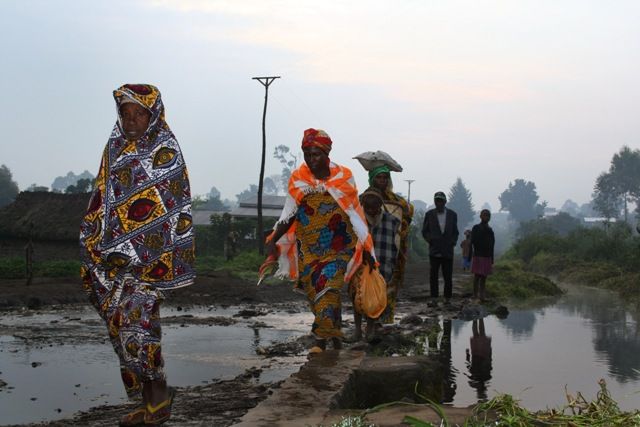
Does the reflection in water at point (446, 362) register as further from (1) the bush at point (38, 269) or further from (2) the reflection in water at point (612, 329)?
(1) the bush at point (38, 269)

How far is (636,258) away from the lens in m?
25.3

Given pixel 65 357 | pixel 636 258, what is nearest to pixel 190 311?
pixel 65 357

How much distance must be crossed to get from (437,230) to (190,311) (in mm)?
4298

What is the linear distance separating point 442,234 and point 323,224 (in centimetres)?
774

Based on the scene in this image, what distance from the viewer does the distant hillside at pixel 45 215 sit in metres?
29.5

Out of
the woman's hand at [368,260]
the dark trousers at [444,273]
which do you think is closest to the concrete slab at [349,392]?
the woman's hand at [368,260]

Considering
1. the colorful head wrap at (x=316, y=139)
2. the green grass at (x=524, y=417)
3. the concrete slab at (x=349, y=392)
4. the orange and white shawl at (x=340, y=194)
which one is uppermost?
the colorful head wrap at (x=316, y=139)

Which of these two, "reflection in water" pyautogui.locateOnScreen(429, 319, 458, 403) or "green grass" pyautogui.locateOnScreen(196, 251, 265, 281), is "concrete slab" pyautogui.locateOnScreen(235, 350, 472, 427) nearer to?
"reflection in water" pyautogui.locateOnScreen(429, 319, 458, 403)

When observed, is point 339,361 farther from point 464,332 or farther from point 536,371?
point 464,332

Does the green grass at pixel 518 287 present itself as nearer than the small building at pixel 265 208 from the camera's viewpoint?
Yes

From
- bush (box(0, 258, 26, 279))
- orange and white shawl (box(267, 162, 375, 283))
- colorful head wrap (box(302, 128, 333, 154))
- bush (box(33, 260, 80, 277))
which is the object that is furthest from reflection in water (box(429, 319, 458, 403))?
bush (box(33, 260, 80, 277))

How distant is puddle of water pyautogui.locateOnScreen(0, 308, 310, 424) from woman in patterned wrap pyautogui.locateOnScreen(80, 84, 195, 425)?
0.99 meters

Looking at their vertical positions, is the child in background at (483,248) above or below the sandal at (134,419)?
above

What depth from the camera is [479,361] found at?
9375 mm
